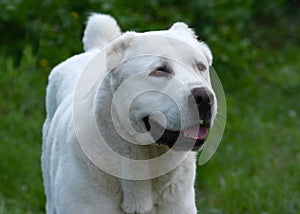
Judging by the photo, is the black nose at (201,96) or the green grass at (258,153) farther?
the green grass at (258,153)

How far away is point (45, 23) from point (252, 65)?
3.33 m

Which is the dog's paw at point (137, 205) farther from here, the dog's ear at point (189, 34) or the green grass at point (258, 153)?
the green grass at point (258, 153)

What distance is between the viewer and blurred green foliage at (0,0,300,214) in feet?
18.0

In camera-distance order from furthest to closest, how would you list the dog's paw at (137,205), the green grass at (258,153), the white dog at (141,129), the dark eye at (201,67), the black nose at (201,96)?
the green grass at (258,153) < the dog's paw at (137,205) < the dark eye at (201,67) < the white dog at (141,129) < the black nose at (201,96)

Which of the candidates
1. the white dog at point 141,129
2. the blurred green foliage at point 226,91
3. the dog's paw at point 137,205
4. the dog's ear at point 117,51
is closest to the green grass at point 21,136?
the blurred green foliage at point 226,91

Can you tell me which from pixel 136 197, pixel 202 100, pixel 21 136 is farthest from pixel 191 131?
pixel 21 136

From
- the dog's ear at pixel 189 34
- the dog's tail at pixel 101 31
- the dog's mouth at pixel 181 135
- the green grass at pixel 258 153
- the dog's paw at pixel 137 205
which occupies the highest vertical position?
the dog's ear at pixel 189 34

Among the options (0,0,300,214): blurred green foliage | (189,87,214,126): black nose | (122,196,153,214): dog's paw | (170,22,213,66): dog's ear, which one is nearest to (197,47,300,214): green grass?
(0,0,300,214): blurred green foliage

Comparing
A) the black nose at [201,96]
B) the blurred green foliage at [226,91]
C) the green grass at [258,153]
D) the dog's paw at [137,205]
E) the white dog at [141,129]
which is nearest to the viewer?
the black nose at [201,96]

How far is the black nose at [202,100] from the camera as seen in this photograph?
10.1 feet

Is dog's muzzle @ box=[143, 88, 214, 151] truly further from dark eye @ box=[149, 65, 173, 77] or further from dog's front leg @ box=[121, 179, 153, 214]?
dog's front leg @ box=[121, 179, 153, 214]

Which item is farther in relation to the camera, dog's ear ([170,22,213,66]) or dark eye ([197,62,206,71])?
dog's ear ([170,22,213,66])

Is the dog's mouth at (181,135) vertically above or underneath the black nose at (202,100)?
underneath

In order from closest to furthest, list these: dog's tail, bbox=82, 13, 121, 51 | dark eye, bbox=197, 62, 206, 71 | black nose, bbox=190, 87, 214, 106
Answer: black nose, bbox=190, 87, 214, 106
dark eye, bbox=197, 62, 206, 71
dog's tail, bbox=82, 13, 121, 51
